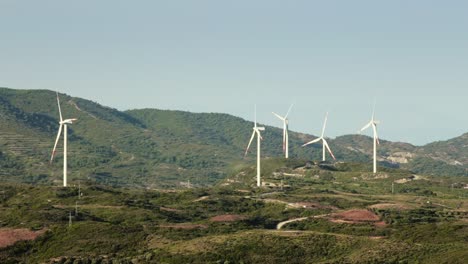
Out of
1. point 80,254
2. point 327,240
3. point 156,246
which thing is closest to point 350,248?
point 327,240

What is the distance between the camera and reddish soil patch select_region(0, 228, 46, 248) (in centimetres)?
17238

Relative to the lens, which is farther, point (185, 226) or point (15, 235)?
point (185, 226)

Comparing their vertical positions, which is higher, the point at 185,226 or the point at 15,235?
the point at 185,226

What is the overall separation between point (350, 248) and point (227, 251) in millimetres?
25024

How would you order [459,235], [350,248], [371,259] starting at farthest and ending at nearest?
1. [459,235]
2. [350,248]
3. [371,259]

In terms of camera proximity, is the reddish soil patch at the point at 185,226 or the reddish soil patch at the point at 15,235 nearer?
the reddish soil patch at the point at 15,235

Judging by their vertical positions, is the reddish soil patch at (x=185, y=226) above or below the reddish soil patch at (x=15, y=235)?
above

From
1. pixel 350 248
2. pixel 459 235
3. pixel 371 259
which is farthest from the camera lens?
pixel 459 235

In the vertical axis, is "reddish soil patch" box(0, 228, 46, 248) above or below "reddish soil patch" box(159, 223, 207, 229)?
below

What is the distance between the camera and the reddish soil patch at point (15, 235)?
172m

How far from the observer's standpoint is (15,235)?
580 feet

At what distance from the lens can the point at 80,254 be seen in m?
163

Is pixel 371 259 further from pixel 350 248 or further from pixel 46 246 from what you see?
pixel 46 246

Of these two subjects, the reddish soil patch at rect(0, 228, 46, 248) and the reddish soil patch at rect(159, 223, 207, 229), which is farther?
the reddish soil patch at rect(159, 223, 207, 229)
